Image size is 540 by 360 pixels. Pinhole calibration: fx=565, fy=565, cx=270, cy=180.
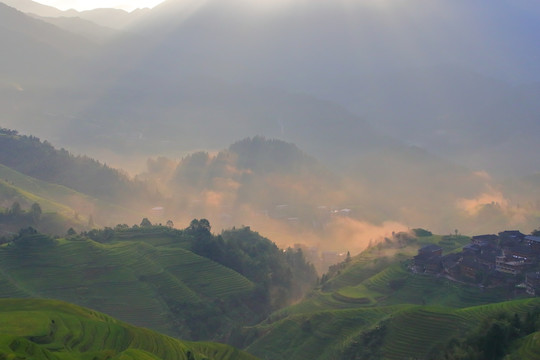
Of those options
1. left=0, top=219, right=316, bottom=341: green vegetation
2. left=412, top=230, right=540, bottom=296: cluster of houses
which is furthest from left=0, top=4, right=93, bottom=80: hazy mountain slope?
left=412, top=230, right=540, bottom=296: cluster of houses

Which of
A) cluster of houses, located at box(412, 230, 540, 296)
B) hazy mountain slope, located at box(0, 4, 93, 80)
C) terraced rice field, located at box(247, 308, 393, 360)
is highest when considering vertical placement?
hazy mountain slope, located at box(0, 4, 93, 80)

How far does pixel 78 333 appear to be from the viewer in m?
22.3

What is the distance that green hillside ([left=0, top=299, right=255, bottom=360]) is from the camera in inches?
784

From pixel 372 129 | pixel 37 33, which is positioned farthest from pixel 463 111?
pixel 37 33

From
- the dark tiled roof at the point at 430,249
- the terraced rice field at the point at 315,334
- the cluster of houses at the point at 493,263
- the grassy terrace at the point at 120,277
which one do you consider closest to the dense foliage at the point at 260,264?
the grassy terrace at the point at 120,277

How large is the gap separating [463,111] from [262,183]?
107 meters

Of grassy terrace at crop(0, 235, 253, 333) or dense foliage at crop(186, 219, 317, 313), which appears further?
dense foliage at crop(186, 219, 317, 313)

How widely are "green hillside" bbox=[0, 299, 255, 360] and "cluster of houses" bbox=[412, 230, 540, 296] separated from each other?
18855mm

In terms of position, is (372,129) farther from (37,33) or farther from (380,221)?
(37,33)

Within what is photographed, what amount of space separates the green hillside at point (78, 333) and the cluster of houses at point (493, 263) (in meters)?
18.9

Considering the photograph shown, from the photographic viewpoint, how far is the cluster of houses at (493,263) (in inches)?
1364

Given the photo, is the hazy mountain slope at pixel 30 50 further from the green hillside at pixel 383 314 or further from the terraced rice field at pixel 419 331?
the terraced rice field at pixel 419 331

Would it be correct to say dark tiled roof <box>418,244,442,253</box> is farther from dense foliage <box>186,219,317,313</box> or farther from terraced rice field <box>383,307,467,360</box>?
dense foliage <box>186,219,317,313</box>

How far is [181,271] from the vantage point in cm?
4522
